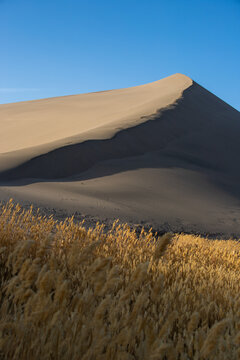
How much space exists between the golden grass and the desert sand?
20.6 feet

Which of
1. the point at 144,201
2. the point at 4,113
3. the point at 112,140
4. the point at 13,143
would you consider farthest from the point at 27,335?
the point at 4,113

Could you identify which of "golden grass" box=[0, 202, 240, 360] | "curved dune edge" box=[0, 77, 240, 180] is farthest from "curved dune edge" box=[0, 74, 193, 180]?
"golden grass" box=[0, 202, 240, 360]

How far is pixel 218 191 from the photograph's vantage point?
612 inches

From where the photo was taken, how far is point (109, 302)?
151cm

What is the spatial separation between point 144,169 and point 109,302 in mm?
14565

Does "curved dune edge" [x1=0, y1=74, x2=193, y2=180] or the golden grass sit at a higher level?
"curved dune edge" [x1=0, y1=74, x2=193, y2=180]

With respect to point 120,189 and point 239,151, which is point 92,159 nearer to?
point 120,189

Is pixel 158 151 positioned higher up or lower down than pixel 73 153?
lower down

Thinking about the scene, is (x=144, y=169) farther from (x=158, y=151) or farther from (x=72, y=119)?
(x=72, y=119)

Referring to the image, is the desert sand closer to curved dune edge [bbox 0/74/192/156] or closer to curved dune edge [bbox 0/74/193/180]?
curved dune edge [bbox 0/74/193/180]

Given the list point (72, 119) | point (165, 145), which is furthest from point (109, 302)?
point (72, 119)

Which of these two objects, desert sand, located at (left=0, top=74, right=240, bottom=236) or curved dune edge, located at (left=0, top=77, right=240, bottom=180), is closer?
desert sand, located at (left=0, top=74, right=240, bottom=236)

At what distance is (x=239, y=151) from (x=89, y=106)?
16.9m

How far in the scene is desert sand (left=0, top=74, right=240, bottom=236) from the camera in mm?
11445
